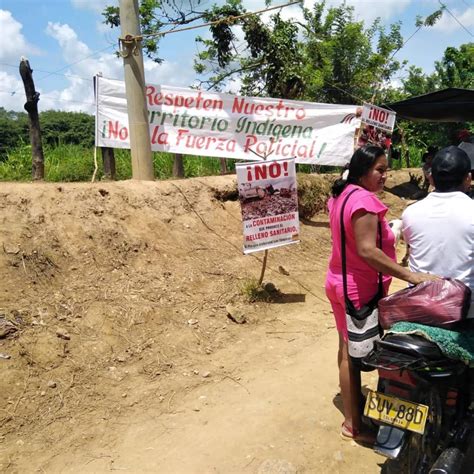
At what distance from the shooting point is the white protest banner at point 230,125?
7.55m

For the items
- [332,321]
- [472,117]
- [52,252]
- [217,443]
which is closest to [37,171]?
[52,252]

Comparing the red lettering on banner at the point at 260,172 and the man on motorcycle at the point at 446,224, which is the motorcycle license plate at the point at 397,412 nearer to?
the man on motorcycle at the point at 446,224

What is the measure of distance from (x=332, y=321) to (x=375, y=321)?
96.9 inches

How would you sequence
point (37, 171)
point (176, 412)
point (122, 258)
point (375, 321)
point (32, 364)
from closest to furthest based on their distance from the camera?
point (375, 321)
point (176, 412)
point (32, 364)
point (122, 258)
point (37, 171)

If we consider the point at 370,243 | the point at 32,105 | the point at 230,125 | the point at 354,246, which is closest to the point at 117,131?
the point at 32,105

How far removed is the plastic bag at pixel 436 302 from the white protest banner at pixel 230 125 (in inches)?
225

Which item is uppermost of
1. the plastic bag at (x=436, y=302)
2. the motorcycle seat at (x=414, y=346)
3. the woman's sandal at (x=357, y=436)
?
the plastic bag at (x=436, y=302)

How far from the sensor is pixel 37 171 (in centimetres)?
672

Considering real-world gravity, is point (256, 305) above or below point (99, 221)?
below

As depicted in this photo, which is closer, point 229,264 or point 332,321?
point 332,321

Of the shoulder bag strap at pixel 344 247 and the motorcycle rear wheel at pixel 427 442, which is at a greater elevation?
the shoulder bag strap at pixel 344 247

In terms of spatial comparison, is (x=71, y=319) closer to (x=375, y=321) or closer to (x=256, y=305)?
(x=256, y=305)

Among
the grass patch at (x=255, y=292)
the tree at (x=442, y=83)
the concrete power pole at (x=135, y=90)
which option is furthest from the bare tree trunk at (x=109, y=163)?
the tree at (x=442, y=83)

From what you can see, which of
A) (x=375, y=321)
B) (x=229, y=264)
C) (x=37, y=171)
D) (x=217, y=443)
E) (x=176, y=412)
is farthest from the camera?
(x=37, y=171)
